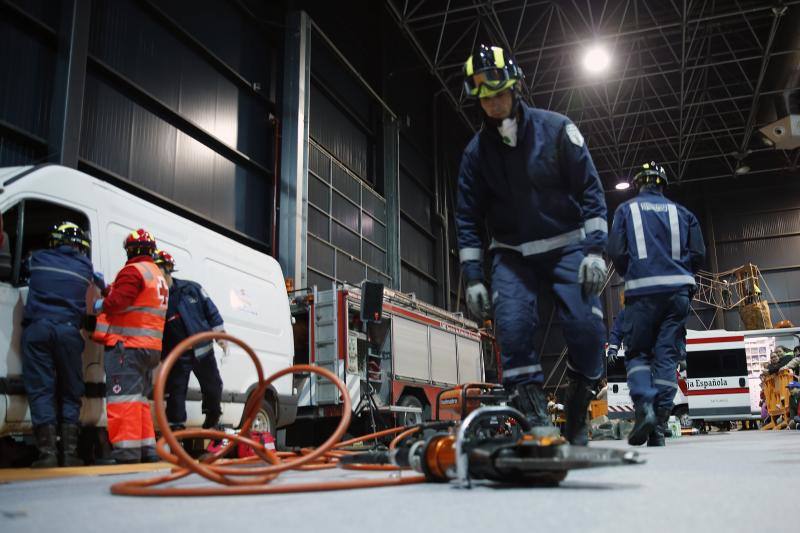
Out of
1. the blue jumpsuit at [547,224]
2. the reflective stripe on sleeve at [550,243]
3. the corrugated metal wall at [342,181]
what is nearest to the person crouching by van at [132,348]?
the blue jumpsuit at [547,224]

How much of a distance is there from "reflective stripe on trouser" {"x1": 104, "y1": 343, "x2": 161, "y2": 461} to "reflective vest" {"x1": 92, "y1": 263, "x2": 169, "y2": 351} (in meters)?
0.08

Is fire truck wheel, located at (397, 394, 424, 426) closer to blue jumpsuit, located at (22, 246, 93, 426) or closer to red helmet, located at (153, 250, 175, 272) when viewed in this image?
red helmet, located at (153, 250, 175, 272)

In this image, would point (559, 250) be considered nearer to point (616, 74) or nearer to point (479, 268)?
point (479, 268)

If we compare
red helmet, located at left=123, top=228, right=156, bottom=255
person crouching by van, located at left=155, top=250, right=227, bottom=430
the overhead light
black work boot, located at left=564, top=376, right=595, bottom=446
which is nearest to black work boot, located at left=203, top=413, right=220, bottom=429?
person crouching by van, located at left=155, top=250, right=227, bottom=430

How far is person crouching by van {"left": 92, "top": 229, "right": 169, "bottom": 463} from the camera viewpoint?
4750mm

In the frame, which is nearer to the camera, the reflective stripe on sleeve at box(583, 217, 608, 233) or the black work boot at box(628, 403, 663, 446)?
the reflective stripe on sleeve at box(583, 217, 608, 233)

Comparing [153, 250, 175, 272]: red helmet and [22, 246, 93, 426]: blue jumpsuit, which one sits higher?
[153, 250, 175, 272]: red helmet

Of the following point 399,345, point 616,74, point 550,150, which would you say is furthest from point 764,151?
point 550,150

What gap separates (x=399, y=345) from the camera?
12.4 m

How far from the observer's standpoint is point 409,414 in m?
12.6

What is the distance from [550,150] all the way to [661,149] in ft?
91.2

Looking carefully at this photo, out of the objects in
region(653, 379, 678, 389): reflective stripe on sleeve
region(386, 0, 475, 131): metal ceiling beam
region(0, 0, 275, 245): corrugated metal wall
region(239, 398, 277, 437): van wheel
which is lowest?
region(239, 398, 277, 437): van wheel

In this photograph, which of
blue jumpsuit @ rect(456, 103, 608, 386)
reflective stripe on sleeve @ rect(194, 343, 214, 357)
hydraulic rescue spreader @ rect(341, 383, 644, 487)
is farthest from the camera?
reflective stripe on sleeve @ rect(194, 343, 214, 357)

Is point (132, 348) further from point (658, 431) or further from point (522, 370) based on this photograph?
point (658, 431)
